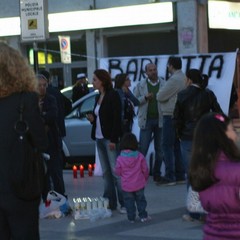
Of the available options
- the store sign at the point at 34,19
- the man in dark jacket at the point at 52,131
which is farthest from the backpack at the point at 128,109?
the store sign at the point at 34,19

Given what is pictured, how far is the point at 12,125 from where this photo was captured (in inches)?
167

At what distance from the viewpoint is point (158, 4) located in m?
23.4

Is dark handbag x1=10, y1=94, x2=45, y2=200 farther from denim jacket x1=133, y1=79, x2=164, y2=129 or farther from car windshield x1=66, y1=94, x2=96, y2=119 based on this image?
car windshield x1=66, y1=94, x2=96, y2=119

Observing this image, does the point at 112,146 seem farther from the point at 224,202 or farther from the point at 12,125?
the point at 224,202

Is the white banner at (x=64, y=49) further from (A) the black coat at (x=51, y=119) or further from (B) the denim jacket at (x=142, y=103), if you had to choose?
(A) the black coat at (x=51, y=119)

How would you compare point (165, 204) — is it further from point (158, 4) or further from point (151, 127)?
point (158, 4)

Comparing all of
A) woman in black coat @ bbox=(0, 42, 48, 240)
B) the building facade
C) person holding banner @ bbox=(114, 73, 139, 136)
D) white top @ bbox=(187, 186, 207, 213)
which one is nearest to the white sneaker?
person holding banner @ bbox=(114, 73, 139, 136)

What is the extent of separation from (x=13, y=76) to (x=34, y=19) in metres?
7.01

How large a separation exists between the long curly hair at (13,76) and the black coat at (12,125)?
0.16 ft

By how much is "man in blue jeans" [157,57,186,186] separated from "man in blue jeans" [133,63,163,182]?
0.78 ft

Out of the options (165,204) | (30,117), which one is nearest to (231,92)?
(165,204)

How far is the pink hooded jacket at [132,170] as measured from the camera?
25.4ft

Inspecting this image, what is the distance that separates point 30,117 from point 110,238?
10.5ft

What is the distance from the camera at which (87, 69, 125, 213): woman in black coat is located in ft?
27.0
